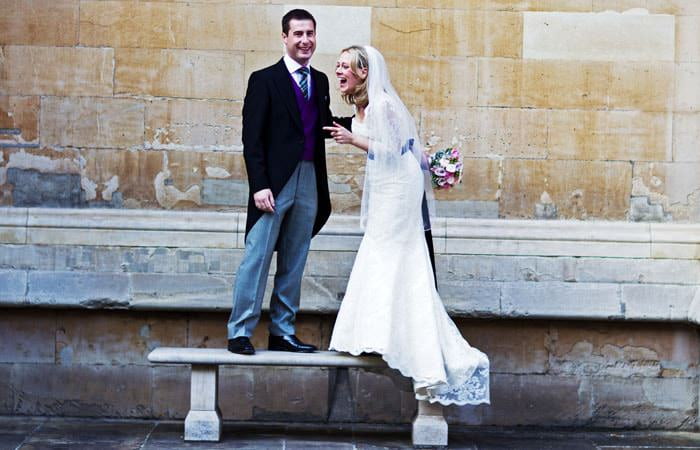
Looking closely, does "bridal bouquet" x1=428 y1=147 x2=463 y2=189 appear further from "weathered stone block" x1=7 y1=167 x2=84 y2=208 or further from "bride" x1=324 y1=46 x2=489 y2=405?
"weathered stone block" x1=7 y1=167 x2=84 y2=208

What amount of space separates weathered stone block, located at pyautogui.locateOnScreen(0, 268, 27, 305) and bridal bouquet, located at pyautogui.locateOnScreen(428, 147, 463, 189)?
93.0 inches

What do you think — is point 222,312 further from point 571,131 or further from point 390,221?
point 571,131

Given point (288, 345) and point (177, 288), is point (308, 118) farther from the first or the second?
point (177, 288)

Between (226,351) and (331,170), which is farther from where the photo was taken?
(331,170)

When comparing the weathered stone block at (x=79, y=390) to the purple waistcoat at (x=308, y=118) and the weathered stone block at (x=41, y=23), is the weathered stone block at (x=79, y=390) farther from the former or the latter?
the weathered stone block at (x=41, y=23)

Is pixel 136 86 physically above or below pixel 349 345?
above

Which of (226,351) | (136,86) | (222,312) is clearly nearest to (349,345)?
(226,351)

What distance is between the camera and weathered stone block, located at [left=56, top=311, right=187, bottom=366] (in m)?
7.15

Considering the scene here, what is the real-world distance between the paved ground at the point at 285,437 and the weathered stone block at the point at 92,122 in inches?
61.9

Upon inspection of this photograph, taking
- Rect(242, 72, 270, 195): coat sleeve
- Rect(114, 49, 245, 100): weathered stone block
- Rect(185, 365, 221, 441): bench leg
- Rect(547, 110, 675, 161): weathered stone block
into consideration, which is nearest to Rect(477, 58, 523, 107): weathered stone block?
Rect(547, 110, 675, 161): weathered stone block

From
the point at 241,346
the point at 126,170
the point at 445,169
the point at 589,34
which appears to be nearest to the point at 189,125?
the point at 126,170

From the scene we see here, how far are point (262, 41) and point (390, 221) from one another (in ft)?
5.09

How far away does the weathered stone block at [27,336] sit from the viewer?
7145mm

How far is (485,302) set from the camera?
23.2 ft
